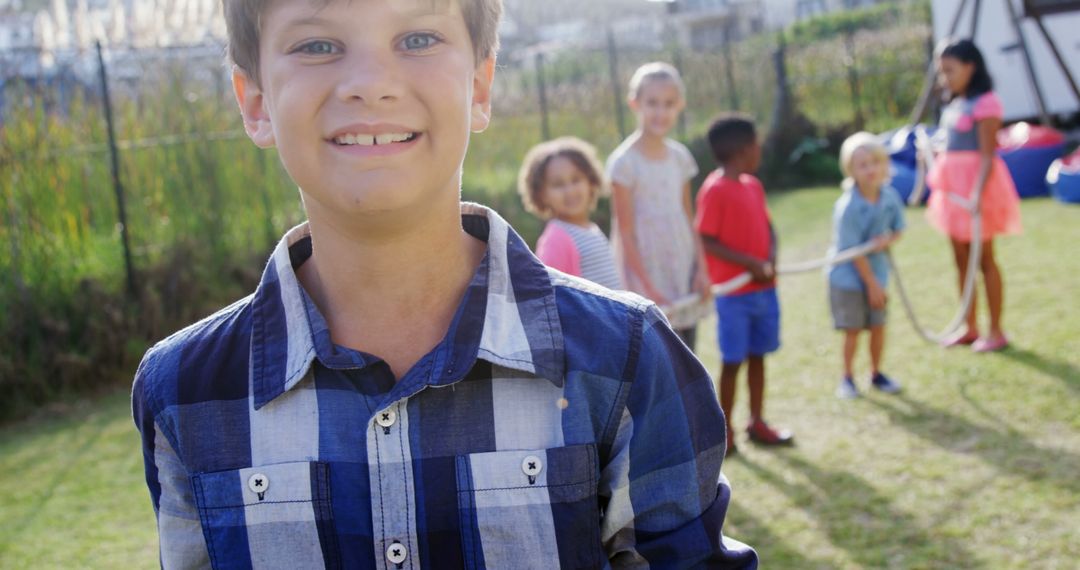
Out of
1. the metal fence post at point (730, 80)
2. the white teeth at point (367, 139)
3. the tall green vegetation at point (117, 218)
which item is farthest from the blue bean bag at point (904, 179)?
the white teeth at point (367, 139)

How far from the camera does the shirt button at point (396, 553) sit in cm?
133

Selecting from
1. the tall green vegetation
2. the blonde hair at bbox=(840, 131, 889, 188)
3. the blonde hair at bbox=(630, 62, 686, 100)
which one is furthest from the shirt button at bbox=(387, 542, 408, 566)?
the tall green vegetation

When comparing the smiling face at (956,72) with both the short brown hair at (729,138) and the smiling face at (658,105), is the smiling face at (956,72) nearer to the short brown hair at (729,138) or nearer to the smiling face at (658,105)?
the short brown hair at (729,138)

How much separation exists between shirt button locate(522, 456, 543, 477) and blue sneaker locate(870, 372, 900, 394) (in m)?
4.57

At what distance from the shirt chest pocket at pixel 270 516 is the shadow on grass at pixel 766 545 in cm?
253

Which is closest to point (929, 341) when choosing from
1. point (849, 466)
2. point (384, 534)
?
point (849, 466)

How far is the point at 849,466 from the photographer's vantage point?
4.59 meters

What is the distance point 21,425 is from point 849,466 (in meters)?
4.69

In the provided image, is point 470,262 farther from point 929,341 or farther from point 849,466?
point 929,341

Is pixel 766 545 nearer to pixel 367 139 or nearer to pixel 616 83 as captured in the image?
pixel 367 139

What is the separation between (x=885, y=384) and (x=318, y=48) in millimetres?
4801

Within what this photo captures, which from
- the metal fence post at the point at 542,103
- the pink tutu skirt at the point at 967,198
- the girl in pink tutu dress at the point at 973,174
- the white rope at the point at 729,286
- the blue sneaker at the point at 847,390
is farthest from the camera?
the metal fence post at the point at 542,103

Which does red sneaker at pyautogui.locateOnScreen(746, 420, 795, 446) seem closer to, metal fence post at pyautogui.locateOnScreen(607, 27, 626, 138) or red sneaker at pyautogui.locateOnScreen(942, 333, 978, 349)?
red sneaker at pyautogui.locateOnScreen(942, 333, 978, 349)

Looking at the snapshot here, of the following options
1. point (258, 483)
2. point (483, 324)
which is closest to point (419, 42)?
point (483, 324)
